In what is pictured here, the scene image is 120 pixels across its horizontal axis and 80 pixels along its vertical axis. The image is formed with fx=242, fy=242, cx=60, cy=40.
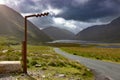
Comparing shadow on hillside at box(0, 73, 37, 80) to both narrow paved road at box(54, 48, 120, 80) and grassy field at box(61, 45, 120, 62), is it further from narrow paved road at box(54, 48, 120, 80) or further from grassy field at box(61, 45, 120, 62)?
grassy field at box(61, 45, 120, 62)

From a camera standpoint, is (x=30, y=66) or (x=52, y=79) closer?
(x=52, y=79)

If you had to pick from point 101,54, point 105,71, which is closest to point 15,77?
point 105,71

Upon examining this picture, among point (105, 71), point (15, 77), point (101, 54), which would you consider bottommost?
point (101, 54)

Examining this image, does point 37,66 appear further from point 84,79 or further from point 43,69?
point 84,79

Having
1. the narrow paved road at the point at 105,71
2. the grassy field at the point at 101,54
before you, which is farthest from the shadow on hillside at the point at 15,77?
the grassy field at the point at 101,54

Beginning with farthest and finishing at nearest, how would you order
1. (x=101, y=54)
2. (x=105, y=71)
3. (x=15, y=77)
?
(x=101, y=54), (x=105, y=71), (x=15, y=77)

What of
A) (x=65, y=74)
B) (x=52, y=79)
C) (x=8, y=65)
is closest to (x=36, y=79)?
(x=52, y=79)

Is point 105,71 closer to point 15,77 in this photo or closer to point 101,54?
point 15,77

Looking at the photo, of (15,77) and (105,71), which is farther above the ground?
(15,77)

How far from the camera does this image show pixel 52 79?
22906 millimetres

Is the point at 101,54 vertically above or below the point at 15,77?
below

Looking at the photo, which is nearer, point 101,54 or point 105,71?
point 105,71

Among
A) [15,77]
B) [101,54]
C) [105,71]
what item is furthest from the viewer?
[101,54]

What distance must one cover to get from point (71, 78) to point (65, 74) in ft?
6.69
